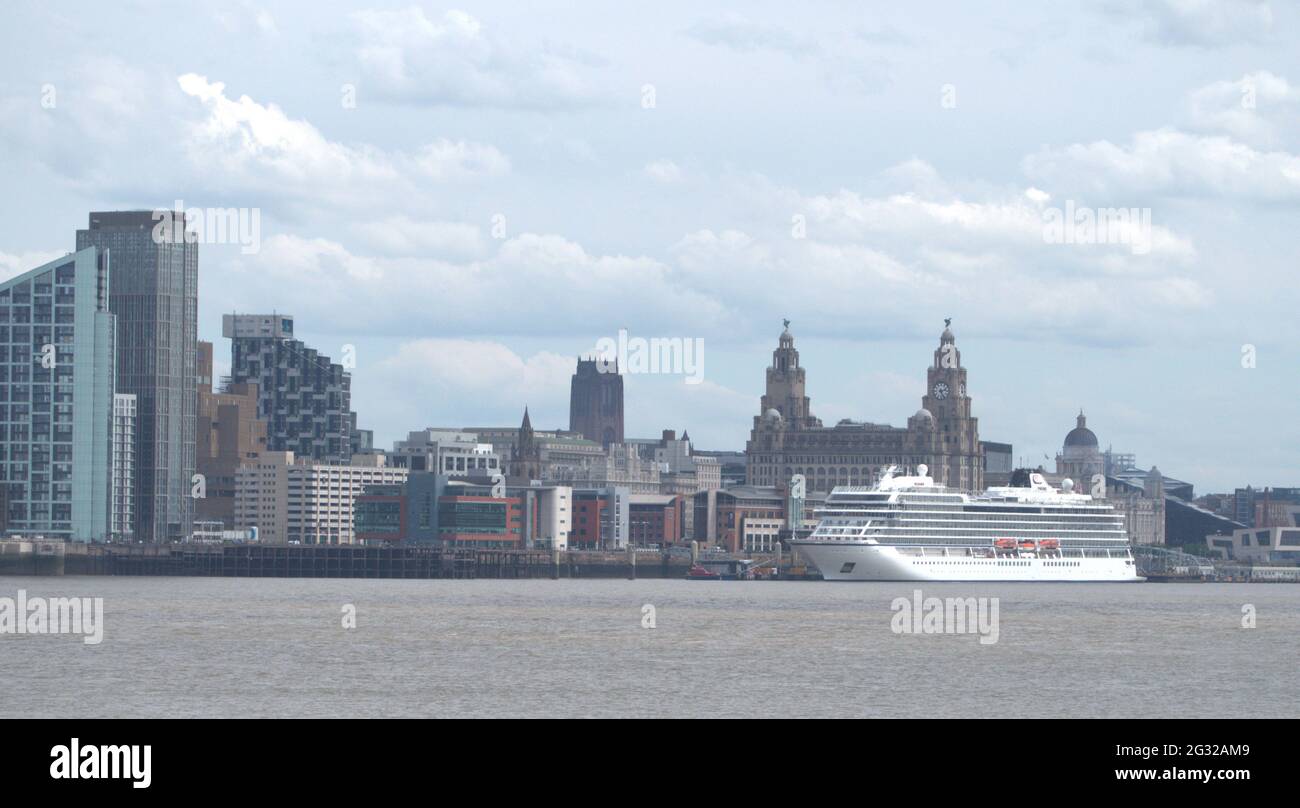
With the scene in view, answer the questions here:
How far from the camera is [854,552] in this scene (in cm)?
19650

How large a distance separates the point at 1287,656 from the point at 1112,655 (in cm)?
711

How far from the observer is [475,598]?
15750 centimetres

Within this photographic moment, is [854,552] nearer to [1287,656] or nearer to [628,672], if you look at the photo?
[1287,656]

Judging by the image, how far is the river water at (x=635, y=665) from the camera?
5900cm

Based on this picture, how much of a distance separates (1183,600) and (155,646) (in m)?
111

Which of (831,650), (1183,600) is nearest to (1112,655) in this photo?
(831,650)

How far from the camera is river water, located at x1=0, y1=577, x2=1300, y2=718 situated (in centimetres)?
5900

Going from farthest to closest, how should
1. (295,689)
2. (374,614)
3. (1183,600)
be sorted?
1. (1183,600)
2. (374,614)
3. (295,689)

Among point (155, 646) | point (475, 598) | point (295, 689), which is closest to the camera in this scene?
point (295, 689)

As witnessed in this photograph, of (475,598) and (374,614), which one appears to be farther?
(475,598)

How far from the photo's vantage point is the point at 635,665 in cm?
7462
